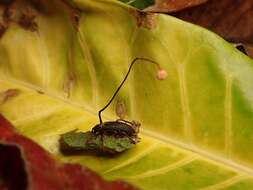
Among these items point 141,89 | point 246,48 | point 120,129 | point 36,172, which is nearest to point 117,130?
point 120,129

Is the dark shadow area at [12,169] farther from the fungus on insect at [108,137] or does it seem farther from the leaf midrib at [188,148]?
the leaf midrib at [188,148]

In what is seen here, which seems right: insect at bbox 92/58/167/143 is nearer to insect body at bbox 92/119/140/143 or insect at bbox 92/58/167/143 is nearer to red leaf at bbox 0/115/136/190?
insect body at bbox 92/119/140/143

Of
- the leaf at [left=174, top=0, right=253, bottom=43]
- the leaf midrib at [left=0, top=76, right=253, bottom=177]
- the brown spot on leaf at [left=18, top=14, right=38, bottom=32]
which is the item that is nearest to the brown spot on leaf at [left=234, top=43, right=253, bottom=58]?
the leaf at [left=174, top=0, right=253, bottom=43]

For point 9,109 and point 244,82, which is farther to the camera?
point 9,109

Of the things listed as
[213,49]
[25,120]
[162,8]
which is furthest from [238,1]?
[25,120]

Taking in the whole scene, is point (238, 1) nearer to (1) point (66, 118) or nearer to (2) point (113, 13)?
(2) point (113, 13)

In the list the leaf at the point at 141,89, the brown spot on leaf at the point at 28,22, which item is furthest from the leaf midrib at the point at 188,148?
the brown spot on leaf at the point at 28,22

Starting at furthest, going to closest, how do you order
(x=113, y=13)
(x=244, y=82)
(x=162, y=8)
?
(x=162, y=8)
(x=113, y=13)
(x=244, y=82)
